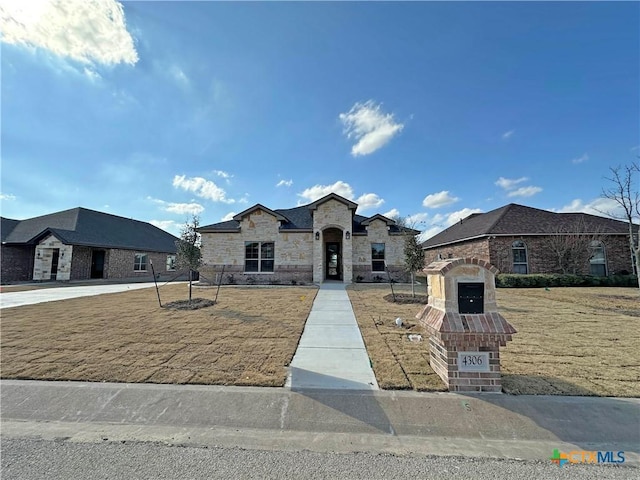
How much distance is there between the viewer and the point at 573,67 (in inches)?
409

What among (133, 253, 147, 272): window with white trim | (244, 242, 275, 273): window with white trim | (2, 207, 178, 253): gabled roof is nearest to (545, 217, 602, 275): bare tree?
(244, 242, 275, 273): window with white trim

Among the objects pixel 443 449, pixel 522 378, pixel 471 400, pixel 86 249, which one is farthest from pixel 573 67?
pixel 86 249

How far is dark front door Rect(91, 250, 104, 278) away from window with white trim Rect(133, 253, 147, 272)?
2.71 m

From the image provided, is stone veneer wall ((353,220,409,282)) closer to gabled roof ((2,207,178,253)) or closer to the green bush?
the green bush

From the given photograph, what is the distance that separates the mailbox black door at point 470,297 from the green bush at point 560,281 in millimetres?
14577

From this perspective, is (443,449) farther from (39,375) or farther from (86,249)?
(86,249)

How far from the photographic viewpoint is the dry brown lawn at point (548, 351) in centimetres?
374

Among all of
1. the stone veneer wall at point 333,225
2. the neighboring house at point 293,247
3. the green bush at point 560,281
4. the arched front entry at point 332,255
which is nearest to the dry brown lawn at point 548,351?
the green bush at point 560,281

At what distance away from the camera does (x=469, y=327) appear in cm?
352

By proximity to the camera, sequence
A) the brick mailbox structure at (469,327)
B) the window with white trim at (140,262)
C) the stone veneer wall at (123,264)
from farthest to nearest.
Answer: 1. the window with white trim at (140,262)
2. the stone veneer wall at (123,264)
3. the brick mailbox structure at (469,327)

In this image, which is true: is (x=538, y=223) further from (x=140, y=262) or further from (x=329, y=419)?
(x=140, y=262)

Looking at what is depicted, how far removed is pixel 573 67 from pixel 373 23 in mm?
7978

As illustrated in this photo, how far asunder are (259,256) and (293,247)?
2.43m

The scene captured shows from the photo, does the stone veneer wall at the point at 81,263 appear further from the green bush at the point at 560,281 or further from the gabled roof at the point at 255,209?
the green bush at the point at 560,281
